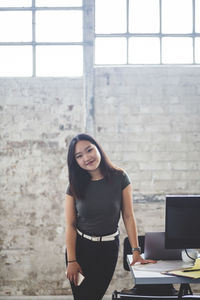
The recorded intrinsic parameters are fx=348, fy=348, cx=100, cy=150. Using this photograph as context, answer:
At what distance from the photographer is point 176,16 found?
4.10 metres

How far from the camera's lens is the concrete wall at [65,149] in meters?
3.89

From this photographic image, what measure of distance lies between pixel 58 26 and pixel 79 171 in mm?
2468

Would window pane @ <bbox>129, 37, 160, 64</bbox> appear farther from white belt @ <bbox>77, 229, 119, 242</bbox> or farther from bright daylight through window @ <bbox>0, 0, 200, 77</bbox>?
white belt @ <bbox>77, 229, 119, 242</bbox>

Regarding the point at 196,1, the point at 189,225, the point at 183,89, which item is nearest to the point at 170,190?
the point at 183,89

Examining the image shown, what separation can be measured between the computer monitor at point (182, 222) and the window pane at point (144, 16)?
2.56 m

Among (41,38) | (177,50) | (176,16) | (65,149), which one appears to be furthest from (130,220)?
(176,16)

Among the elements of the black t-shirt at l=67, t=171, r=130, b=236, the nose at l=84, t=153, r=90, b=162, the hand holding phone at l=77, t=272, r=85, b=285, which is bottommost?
the hand holding phone at l=77, t=272, r=85, b=285

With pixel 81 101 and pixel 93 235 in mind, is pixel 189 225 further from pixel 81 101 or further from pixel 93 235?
pixel 81 101

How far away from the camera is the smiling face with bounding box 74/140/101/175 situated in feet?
7.11

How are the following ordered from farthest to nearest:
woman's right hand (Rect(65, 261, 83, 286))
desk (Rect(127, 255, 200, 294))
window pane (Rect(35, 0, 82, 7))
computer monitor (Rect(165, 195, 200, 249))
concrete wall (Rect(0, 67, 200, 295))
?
window pane (Rect(35, 0, 82, 7)), concrete wall (Rect(0, 67, 200, 295)), computer monitor (Rect(165, 195, 200, 249)), woman's right hand (Rect(65, 261, 83, 286)), desk (Rect(127, 255, 200, 294))

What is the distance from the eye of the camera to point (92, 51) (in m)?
3.98

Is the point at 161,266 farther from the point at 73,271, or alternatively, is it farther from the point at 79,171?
the point at 79,171

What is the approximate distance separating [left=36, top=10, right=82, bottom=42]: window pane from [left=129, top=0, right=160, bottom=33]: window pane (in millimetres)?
623

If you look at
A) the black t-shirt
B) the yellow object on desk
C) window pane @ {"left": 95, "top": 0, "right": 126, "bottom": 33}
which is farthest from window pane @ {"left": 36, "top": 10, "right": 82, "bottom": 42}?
the yellow object on desk
